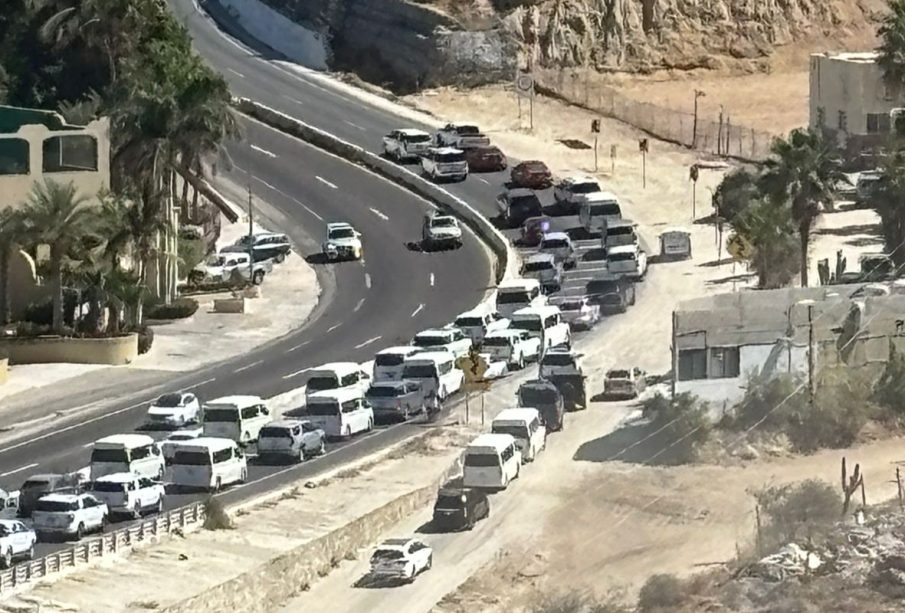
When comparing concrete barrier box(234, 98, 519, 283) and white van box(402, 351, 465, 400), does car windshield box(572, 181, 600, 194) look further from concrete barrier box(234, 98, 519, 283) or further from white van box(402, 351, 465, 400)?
white van box(402, 351, 465, 400)

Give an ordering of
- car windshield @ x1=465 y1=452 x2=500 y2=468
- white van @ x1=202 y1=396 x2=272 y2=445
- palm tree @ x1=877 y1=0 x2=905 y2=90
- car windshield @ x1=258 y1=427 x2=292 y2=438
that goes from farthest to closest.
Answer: palm tree @ x1=877 y1=0 x2=905 y2=90, white van @ x1=202 y1=396 x2=272 y2=445, car windshield @ x1=258 y1=427 x2=292 y2=438, car windshield @ x1=465 y1=452 x2=500 y2=468

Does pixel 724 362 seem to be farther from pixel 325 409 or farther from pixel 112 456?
pixel 112 456

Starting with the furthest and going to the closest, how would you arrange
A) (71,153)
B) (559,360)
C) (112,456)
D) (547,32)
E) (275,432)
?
(547,32) → (71,153) → (559,360) → (275,432) → (112,456)

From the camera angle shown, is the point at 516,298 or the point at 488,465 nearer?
the point at 488,465

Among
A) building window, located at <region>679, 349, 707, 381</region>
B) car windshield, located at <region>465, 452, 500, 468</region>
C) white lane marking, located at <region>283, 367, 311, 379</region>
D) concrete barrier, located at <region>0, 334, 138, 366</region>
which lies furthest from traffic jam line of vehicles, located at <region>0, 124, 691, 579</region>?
concrete barrier, located at <region>0, 334, 138, 366</region>

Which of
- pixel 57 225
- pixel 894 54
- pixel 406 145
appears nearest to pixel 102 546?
pixel 57 225

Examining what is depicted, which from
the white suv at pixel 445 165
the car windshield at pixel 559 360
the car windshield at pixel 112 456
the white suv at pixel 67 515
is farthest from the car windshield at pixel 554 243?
the white suv at pixel 67 515
